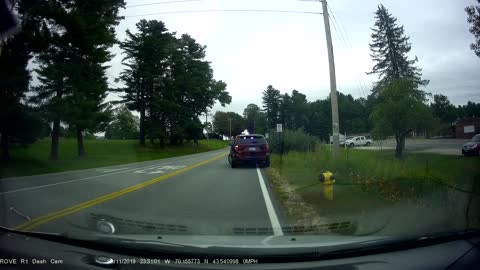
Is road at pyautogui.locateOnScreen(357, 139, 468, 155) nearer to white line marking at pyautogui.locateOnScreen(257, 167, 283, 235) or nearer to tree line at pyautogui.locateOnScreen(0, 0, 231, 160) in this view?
white line marking at pyautogui.locateOnScreen(257, 167, 283, 235)

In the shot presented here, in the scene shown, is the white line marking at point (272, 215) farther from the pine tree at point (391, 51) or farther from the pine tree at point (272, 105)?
the pine tree at point (272, 105)

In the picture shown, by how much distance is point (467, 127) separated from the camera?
11.6 meters

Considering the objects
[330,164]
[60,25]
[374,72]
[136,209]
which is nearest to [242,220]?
[136,209]

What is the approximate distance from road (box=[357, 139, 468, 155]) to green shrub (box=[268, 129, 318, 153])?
12219 mm

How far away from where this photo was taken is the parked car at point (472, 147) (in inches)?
395

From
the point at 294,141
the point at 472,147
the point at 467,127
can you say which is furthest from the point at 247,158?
the point at 472,147

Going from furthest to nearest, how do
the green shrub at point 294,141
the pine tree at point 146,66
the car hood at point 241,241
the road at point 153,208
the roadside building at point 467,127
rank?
the pine tree at point 146,66 → the green shrub at point 294,141 → the roadside building at point 467,127 → the road at point 153,208 → the car hood at point 241,241

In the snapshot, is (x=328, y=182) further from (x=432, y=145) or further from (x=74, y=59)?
(x=74, y=59)

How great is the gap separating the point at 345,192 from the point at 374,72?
6220 millimetres

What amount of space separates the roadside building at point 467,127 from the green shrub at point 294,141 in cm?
1452

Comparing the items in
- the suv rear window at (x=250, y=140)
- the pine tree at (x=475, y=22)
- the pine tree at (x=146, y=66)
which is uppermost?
the pine tree at (x=146, y=66)

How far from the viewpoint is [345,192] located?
9508 mm

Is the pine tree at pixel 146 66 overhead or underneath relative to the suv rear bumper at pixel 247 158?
overhead

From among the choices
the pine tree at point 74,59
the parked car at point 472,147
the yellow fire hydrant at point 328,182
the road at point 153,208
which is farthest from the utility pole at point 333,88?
the pine tree at point 74,59
